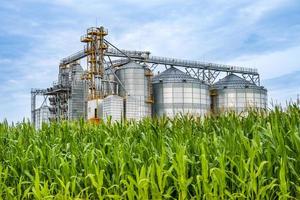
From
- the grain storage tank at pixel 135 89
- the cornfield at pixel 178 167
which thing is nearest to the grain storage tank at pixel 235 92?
the grain storage tank at pixel 135 89

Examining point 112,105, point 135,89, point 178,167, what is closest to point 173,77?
point 135,89

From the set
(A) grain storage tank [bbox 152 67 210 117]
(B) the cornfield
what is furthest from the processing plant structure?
(B) the cornfield

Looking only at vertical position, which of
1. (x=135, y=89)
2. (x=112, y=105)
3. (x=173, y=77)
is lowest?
(x=112, y=105)

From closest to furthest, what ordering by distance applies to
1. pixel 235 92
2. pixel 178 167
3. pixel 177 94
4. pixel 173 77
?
pixel 178 167 < pixel 177 94 < pixel 173 77 < pixel 235 92

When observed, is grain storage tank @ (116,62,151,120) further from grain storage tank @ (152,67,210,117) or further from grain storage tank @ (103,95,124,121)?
grain storage tank @ (103,95,124,121)

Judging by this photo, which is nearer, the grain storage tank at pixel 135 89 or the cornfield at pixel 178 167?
the cornfield at pixel 178 167

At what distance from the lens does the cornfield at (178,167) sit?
161 inches

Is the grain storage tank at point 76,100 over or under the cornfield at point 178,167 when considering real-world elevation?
over

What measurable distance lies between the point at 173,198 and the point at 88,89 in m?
41.2

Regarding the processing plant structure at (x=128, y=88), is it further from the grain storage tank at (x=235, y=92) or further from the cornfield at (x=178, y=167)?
the cornfield at (x=178, y=167)

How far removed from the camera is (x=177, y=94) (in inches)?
1795

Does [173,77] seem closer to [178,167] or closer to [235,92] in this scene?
[235,92]

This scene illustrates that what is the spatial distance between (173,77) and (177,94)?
200cm

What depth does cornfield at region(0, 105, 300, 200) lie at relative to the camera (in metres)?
4.10
